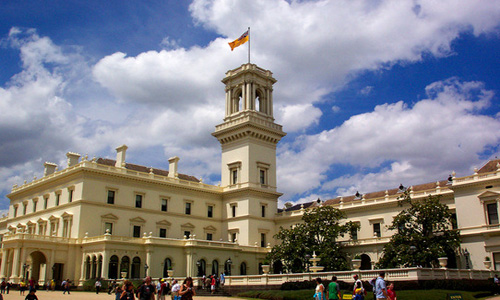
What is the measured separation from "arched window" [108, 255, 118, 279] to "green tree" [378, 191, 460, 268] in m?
25.4

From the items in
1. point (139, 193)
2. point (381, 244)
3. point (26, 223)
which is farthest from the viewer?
point (26, 223)

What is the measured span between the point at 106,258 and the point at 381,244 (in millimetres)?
27876

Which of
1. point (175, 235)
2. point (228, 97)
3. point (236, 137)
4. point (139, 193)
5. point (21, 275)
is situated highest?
point (228, 97)

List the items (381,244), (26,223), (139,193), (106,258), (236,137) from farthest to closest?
(236,137), (26,223), (139,193), (381,244), (106,258)

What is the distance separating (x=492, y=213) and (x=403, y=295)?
20.4m

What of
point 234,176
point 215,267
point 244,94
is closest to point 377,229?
point 215,267

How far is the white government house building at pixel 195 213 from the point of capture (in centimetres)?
4769

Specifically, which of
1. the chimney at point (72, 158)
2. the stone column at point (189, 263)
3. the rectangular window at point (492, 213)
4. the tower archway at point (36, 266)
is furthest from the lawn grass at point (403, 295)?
the chimney at point (72, 158)

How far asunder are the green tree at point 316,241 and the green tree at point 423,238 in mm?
5987

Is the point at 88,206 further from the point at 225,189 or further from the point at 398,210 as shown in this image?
the point at 398,210

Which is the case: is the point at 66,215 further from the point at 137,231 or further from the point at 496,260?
the point at 496,260

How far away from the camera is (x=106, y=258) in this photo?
4816 centimetres

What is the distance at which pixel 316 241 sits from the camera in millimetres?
51531

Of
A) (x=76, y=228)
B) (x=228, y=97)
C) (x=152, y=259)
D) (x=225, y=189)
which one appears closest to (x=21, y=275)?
(x=76, y=228)
